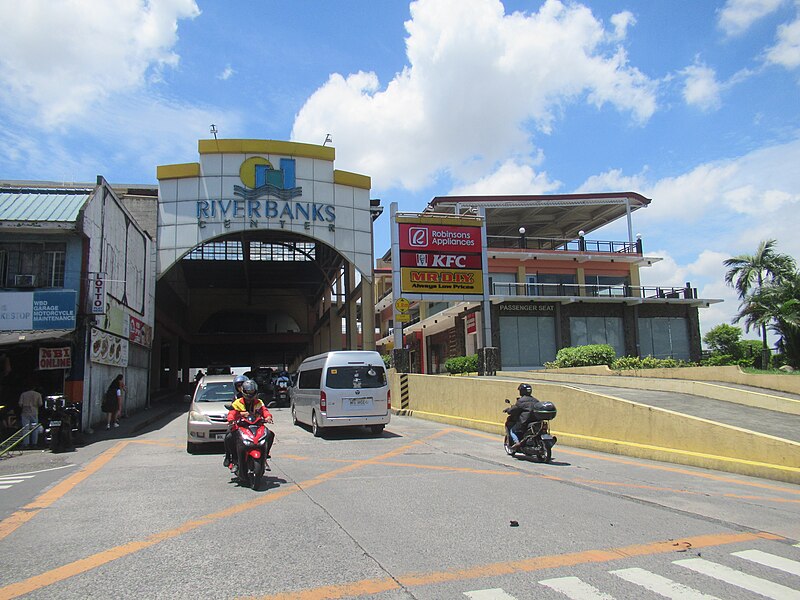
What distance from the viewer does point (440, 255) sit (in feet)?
90.1

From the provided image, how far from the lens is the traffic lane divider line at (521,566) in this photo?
4531 millimetres

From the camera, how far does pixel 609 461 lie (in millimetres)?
11781

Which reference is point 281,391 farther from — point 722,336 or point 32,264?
point 722,336

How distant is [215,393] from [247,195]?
19.6m

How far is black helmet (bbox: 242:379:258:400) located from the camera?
956 cm

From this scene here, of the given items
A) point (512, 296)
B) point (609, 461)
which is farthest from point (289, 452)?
point (512, 296)

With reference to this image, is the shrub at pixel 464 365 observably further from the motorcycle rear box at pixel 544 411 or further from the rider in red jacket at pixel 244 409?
the rider in red jacket at pixel 244 409

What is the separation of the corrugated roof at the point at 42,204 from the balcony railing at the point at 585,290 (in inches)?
924

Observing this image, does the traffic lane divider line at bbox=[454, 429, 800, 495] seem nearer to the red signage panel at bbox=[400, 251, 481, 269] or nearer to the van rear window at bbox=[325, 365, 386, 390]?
the van rear window at bbox=[325, 365, 386, 390]

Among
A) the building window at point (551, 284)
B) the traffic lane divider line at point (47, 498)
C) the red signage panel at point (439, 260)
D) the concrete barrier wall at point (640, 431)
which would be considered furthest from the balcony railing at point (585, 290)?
the traffic lane divider line at point (47, 498)

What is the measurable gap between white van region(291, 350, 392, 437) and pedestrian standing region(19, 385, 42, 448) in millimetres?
6819

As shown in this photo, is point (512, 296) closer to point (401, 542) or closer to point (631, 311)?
point (631, 311)

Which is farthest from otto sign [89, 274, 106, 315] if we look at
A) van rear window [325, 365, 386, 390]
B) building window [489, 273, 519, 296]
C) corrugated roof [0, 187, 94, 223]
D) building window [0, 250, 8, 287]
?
building window [489, 273, 519, 296]

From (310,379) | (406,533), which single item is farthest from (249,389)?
(310,379)
